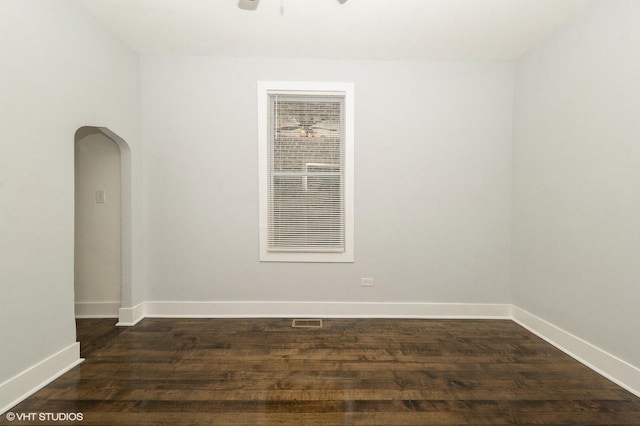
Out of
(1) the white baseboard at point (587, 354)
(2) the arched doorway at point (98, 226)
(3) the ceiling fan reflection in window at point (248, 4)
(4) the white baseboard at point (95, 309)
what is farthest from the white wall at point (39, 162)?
(1) the white baseboard at point (587, 354)

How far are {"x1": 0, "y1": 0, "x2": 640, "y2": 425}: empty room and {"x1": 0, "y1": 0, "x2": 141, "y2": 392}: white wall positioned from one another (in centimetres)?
2

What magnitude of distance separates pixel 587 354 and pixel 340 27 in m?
3.63

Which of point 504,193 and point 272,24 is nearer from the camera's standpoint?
point 272,24

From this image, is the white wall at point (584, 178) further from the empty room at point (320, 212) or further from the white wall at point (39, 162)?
the white wall at point (39, 162)

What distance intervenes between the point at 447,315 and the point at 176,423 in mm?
2922

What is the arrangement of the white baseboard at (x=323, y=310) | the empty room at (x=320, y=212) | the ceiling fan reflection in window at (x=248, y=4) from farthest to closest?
1. the white baseboard at (x=323, y=310)
2. the ceiling fan reflection in window at (x=248, y=4)
3. the empty room at (x=320, y=212)

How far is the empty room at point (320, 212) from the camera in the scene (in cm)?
205

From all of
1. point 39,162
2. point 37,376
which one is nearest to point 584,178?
point 39,162

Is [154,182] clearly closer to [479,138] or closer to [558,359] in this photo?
[479,138]

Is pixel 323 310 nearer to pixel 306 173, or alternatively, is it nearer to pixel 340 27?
pixel 306 173

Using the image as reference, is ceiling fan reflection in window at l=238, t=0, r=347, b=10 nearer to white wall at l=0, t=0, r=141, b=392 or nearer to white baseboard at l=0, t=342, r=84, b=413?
white wall at l=0, t=0, r=141, b=392

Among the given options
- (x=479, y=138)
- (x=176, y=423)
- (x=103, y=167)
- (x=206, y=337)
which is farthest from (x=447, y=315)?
(x=103, y=167)

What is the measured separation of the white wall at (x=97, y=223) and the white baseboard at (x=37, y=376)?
3.65 ft

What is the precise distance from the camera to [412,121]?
11.5 ft
